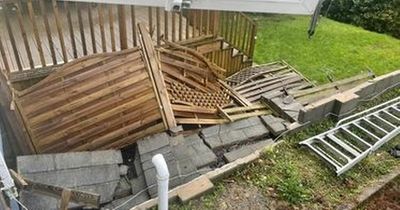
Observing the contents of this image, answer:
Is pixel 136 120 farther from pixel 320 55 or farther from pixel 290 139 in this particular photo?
pixel 320 55

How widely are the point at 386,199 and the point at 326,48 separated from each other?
6084 mm

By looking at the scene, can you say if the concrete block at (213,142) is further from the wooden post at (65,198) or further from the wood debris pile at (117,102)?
the wooden post at (65,198)

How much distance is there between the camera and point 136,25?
5480 mm

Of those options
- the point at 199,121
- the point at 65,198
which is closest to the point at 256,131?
the point at 199,121

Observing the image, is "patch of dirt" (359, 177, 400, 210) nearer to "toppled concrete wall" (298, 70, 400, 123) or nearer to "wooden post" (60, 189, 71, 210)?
"toppled concrete wall" (298, 70, 400, 123)

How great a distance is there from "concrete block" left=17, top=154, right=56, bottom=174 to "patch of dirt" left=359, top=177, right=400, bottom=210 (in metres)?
3.64

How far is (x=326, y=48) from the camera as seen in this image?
9641 millimetres

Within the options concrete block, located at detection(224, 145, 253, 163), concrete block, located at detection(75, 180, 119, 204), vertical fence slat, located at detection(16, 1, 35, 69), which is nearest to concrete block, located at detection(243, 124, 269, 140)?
concrete block, located at detection(224, 145, 253, 163)

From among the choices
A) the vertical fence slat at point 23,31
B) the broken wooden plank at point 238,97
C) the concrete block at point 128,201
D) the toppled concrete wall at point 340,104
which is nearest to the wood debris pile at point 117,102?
the broken wooden plank at point 238,97

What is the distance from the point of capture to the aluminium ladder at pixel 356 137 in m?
4.64

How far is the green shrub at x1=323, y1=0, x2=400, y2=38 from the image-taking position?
11234 millimetres

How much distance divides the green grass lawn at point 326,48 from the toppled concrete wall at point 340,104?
1886 millimetres

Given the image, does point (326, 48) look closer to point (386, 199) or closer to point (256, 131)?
point (256, 131)

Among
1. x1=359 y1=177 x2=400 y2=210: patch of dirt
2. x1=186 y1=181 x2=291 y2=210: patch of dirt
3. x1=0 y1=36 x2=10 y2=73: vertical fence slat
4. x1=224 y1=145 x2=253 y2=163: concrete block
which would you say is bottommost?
x1=359 y1=177 x2=400 y2=210: patch of dirt
